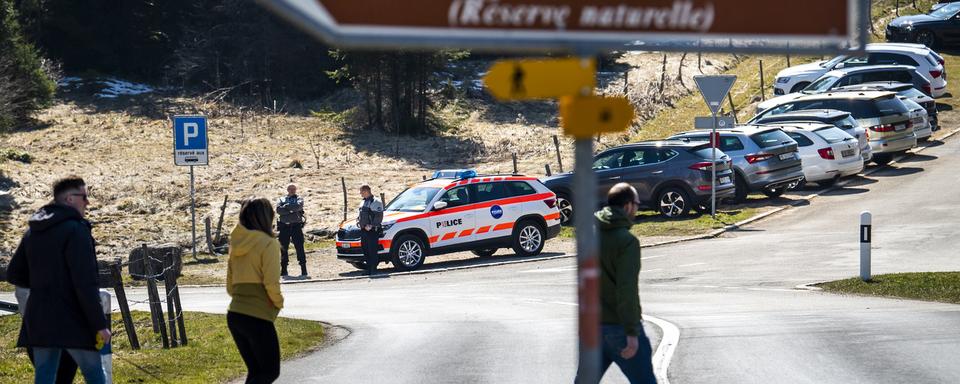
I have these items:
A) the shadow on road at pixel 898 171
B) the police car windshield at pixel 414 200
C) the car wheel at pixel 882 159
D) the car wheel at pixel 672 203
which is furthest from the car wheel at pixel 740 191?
the police car windshield at pixel 414 200

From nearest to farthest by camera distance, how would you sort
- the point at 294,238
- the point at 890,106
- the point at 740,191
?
the point at 294,238 < the point at 740,191 < the point at 890,106

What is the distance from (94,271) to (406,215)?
16.8 meters

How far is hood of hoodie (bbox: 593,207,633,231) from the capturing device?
297 inches

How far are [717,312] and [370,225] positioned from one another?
9266 mm

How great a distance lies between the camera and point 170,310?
45.3 ft

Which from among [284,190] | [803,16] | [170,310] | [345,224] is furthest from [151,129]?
[803,16]

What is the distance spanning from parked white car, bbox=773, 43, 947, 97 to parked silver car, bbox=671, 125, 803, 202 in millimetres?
13438

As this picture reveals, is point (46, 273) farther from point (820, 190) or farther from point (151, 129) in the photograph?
point (151, 129)

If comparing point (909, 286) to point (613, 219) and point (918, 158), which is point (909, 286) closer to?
point (613, 219)

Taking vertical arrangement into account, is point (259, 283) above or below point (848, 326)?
above

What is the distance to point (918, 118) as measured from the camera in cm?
3381

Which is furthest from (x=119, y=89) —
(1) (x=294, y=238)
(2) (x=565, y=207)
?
(1) (x=294, y=238)

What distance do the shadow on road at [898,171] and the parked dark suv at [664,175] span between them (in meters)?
5.98

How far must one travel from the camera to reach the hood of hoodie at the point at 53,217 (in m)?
7.90
